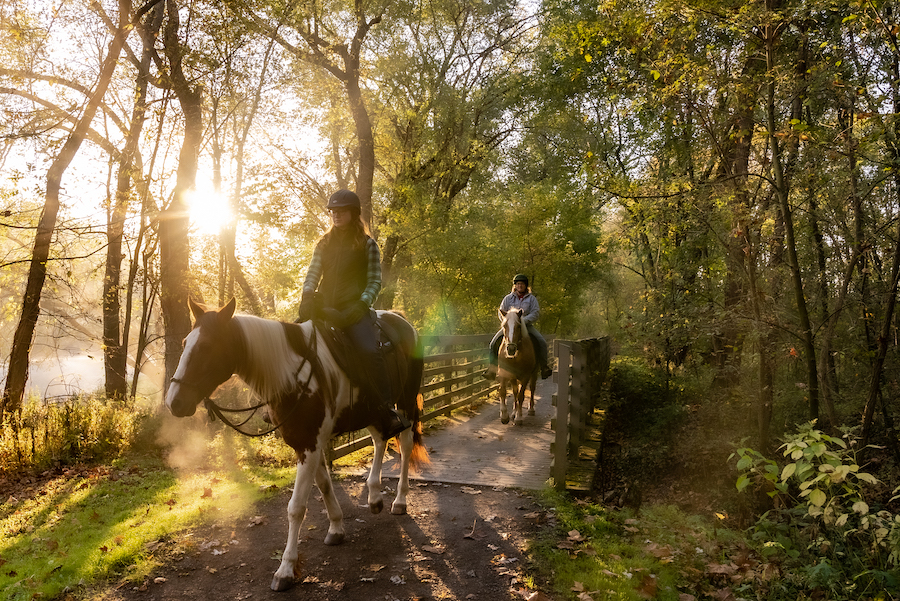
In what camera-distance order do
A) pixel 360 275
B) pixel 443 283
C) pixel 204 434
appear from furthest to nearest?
pixel 443 283
pixel 204 434
pixel 360 275

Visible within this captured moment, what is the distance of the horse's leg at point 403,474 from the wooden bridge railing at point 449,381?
1.79 metres

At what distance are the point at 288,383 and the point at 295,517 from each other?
1.03m

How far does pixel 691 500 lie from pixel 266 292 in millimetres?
17603

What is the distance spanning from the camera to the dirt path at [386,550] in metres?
3.89

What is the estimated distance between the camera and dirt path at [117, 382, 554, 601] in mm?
3887

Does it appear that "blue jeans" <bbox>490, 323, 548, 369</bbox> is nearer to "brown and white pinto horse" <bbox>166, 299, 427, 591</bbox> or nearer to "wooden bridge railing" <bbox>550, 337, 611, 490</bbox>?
"wooden bridge railing" <bbox>550, 337, 611, 490</bbox>

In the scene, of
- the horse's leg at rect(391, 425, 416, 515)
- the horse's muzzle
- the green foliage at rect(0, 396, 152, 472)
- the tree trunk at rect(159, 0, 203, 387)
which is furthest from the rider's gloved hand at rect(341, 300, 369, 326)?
the tree trunk at rect(159, 0, 203, 387)

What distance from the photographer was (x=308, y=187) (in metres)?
20.3

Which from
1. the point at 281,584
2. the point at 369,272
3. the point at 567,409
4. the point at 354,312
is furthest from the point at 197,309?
the point at 567,409

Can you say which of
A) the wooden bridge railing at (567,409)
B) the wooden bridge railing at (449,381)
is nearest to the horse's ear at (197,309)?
the wooden bridge railing at (449,381)

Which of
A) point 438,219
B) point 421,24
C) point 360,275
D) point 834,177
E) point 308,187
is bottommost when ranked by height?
point 360,275

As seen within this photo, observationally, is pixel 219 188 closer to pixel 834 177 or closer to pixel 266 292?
pixel 266 292

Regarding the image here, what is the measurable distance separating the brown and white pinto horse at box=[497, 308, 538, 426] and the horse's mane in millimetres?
5692

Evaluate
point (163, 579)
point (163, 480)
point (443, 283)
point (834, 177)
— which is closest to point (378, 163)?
point (443, 283)
